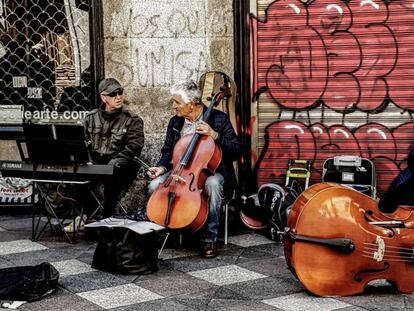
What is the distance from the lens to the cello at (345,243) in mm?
4609

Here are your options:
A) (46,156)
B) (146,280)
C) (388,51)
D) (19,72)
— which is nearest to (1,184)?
(19,72)

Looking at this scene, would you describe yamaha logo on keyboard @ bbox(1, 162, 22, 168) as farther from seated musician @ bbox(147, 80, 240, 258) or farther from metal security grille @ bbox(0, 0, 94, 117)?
metal security grille @ bbox(0, 0, 94, 117)

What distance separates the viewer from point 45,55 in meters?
7.95

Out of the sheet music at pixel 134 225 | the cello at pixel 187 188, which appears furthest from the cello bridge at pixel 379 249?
the sheet music at pixel 134 225

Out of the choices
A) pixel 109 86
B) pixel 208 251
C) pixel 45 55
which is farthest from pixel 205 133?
pixel 45 55

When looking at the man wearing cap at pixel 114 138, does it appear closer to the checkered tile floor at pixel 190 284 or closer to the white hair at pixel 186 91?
the checkered tile floor at pixel 190 284

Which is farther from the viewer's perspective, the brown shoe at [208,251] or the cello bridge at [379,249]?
the brown shoe at [208,251]

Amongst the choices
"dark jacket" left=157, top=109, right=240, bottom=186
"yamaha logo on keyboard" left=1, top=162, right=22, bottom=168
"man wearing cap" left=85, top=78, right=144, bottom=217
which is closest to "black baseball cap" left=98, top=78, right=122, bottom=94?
"man wearing cap" left=85, top=78, right=144, bottom=217

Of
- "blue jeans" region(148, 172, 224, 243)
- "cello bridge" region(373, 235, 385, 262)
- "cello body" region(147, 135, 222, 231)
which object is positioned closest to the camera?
"cello bridge" region(373, 235, 385, 262)

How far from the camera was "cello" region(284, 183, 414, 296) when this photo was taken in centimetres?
461

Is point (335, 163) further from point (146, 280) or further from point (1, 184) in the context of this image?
point (1, 184)

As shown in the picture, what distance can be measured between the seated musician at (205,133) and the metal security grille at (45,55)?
5.85 ft

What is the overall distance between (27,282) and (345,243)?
6.80ft

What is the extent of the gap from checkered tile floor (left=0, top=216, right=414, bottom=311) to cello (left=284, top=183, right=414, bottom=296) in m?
0.15
